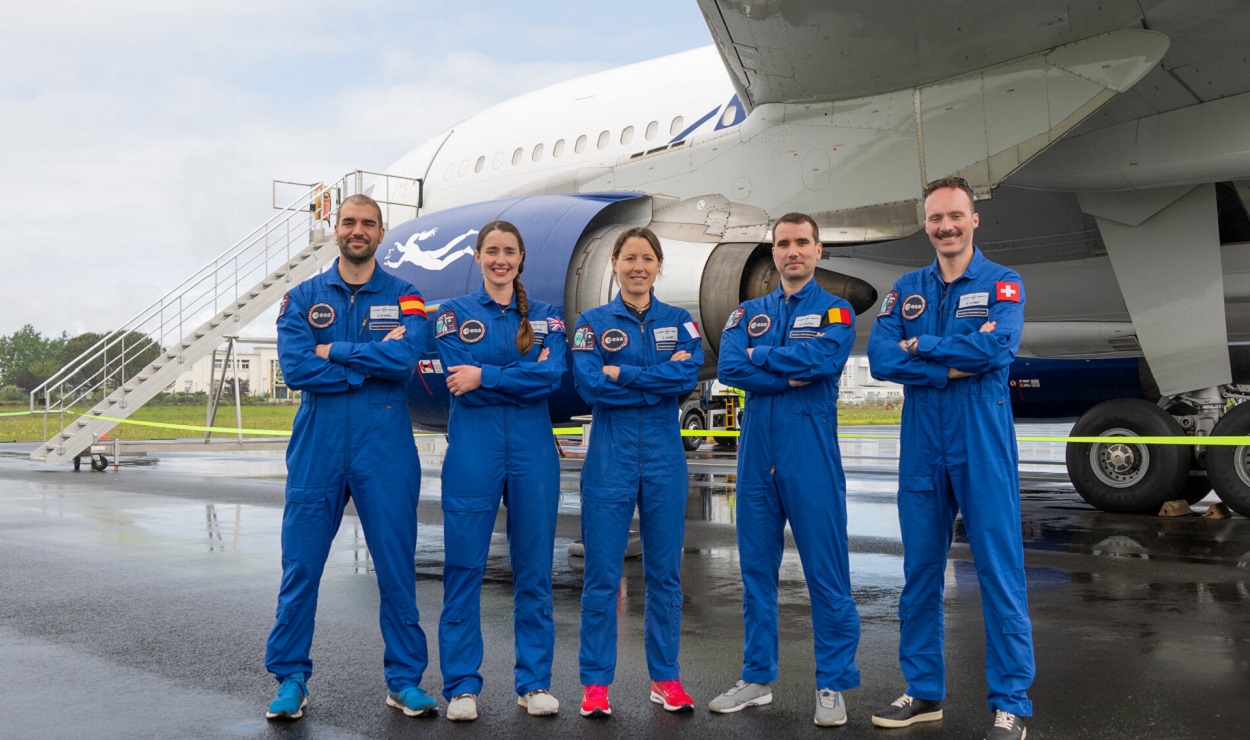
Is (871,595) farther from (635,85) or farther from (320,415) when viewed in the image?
(635,85)

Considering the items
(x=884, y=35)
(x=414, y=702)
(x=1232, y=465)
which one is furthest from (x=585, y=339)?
(x=1232, y=465)

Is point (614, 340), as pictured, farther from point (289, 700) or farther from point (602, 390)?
point (289, 700)

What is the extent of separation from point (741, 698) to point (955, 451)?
121cm

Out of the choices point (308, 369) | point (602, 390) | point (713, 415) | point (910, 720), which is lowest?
point (910, 720)

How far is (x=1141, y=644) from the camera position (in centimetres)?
450

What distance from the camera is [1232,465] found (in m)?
8.35

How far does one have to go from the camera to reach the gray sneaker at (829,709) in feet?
11.4

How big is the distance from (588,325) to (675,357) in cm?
40

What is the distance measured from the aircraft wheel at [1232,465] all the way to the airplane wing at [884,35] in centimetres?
404

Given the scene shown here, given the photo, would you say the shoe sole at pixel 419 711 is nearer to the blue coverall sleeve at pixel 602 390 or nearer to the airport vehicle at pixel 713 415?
the blue coverall sleeve at pixel 602 390

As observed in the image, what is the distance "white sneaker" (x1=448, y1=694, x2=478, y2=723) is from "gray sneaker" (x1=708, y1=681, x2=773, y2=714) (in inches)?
34.3

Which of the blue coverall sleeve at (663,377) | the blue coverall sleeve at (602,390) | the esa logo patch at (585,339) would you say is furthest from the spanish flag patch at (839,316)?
the esa logo patch at (585,339)

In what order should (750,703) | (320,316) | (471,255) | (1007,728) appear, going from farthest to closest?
(471,255) → (320,316) → (750,703) → (1007,728)

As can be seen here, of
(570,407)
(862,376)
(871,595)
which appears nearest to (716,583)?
(871,595)
